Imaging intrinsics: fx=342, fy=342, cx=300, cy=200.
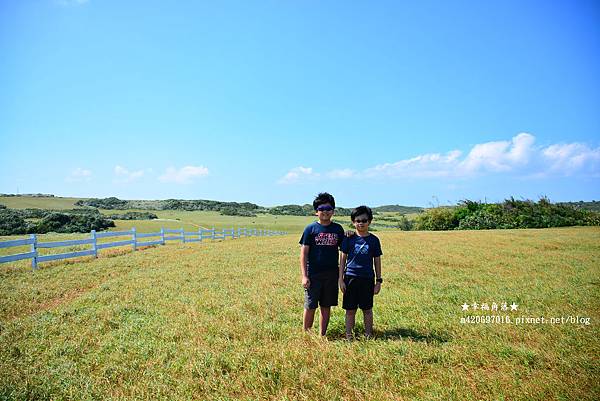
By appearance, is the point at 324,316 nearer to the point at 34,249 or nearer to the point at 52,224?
the point at 34,249

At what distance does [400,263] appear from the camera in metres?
13.5

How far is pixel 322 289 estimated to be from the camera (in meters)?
5.34

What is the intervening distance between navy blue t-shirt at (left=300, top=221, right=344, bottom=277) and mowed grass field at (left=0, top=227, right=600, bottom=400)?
1035 millimetres

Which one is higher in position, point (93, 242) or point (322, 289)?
point (322, 289)

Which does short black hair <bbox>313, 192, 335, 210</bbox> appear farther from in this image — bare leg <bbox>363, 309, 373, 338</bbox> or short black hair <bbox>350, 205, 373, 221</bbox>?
bare leg <bbox>363, 309, 373, 338</bbox>

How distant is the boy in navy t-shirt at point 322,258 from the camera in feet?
17.3

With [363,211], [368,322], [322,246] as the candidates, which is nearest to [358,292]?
[368,322]

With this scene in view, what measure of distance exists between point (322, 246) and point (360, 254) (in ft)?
1.96

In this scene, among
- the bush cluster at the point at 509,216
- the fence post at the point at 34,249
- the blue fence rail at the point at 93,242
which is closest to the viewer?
the blue fence rail at the point at 93,242

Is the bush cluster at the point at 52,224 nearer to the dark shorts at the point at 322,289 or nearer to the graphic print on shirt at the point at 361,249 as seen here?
the dark shorts at the point at 322,289

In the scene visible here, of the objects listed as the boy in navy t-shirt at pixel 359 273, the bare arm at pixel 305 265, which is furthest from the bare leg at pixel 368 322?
the bare arm at pixel 305 265

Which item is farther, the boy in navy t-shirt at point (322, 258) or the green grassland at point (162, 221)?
the green grassland at point (162, 221)

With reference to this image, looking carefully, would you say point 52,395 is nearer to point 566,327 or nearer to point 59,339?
point 59,339

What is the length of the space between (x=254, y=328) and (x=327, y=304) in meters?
1.34
